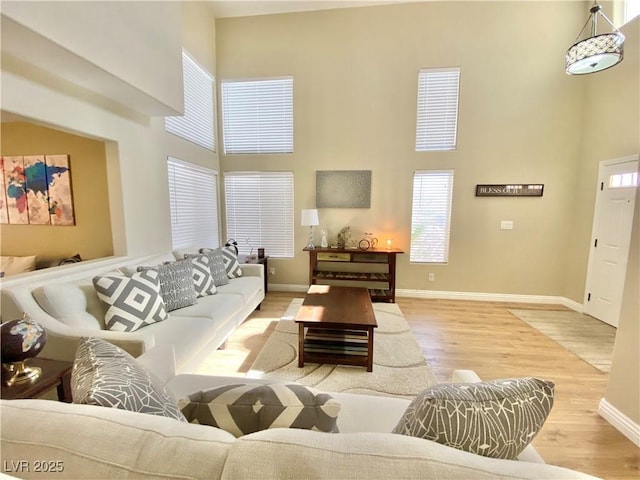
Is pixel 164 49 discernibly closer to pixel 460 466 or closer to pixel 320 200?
pixel 320 200

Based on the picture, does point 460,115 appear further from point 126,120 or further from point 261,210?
point 126,120

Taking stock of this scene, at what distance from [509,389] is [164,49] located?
3436 millimetres

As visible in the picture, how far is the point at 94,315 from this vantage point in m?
1.94

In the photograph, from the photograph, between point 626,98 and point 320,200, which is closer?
point 626,98

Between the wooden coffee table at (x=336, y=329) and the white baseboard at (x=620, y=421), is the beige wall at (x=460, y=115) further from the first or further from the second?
the white baseboard at (x=620, y=421)

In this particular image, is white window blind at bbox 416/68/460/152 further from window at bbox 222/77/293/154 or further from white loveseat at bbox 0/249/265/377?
white loveseat at bbox 0/249/265/377

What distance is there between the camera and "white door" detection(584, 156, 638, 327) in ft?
10.3

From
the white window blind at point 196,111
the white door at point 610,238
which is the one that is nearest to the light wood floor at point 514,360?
the white door at point 610,238

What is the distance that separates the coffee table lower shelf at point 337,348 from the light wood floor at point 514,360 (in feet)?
1.76

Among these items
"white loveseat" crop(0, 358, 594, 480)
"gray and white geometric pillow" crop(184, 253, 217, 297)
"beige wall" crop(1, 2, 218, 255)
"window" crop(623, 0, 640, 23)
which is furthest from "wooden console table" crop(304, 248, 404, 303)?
"window" crop(623, 0, 640, 23)

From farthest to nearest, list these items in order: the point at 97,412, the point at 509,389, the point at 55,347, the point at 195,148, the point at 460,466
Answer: the point at 195,148 < the point at 55,347 < the point at 509,389 < the point at 97,412 < the point at 460,466

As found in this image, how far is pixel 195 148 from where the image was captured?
379 centimetres

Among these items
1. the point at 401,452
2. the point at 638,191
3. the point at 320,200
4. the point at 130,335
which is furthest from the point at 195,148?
the point at 638,191

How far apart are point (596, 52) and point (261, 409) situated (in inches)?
143
